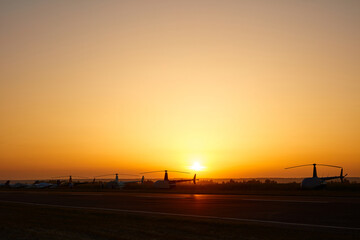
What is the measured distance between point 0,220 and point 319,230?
14.3 metres

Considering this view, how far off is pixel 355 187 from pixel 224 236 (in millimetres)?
39574

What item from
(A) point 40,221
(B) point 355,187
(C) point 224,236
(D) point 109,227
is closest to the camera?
(C) point 224,236

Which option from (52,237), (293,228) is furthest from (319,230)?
(52,237)

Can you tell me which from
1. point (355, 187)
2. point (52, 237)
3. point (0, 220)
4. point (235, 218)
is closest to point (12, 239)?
point (52, 237)

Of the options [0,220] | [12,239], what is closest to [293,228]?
[12,239]

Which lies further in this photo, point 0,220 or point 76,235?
point 0,220

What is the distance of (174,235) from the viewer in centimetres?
1298

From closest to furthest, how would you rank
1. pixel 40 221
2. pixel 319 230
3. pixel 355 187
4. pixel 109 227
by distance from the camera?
1. pixel 319 230
2. pixel 109 227
3. pixel 40 221
4. pixel 355 187

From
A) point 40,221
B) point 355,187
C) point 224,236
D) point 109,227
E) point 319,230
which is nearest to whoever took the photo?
point 224,236

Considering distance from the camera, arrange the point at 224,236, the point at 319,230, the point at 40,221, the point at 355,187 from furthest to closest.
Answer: the point at 355,187, the point at 40,221, the point at 319,230, the point at 224,236

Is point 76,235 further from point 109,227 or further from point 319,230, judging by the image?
point 319,230

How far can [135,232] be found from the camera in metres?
13.8

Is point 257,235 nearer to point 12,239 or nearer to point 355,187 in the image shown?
point 12,239

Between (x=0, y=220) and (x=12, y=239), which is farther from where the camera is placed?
(x=0, y=220)
